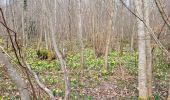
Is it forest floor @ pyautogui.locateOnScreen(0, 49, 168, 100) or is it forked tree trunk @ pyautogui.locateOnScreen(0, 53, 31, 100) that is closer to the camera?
forked tree trunk @ pyautogui.locateOnScreen(0, 53, 31, 100)

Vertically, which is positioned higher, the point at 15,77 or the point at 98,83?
the point at 15,77

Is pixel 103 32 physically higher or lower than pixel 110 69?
higher

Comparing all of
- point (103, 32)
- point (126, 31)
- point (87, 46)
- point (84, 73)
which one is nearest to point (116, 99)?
point (84, 73)

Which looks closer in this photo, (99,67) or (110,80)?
(110,80)

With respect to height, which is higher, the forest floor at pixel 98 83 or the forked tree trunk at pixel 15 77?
the forked tree trunk at pixel 15 77

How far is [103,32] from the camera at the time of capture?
21.0 meters

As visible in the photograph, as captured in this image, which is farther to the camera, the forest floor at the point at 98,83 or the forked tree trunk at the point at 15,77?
the forest floor at the point at 98,83

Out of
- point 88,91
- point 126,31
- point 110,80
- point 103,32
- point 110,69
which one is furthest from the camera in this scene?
point 126,31

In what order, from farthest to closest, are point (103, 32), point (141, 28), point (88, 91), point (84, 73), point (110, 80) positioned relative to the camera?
1. point (103, 32)
2. point (84, 73)
3. point (110, 80)
4. point (88, 91)
5. point (141, 28)

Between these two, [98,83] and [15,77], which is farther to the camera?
[98,83]

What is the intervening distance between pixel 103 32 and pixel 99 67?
5622 mm

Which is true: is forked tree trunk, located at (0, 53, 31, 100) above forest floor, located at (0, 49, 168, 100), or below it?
above

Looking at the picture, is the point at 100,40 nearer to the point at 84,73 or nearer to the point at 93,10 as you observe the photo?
the point at 93,10

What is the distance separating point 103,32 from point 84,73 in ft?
24.0
